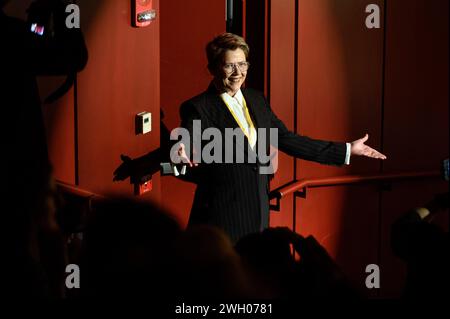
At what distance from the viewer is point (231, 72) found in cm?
512

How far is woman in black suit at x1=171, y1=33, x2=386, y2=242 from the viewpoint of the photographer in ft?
16.8

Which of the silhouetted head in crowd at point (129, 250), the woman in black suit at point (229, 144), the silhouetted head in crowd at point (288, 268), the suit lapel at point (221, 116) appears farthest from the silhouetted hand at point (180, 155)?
the silhouetted head in crowd at point (129, 250)

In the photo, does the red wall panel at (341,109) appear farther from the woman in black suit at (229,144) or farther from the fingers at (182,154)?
the fingers at (182,154)

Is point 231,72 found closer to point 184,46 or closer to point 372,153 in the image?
point 372,153

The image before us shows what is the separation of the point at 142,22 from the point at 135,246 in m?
2.98

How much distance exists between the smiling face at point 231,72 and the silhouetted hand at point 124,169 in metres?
0.72

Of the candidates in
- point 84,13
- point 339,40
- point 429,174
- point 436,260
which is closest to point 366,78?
point 339,40

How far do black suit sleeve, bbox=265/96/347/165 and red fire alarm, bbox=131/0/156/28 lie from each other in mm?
818

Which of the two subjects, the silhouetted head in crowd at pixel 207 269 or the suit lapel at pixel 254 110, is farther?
the suit lapel at pixel 254 110

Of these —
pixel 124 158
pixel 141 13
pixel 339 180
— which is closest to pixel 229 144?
pixel 124 158

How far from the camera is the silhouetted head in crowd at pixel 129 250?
266 centimetres

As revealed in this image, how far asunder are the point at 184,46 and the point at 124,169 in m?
0.85

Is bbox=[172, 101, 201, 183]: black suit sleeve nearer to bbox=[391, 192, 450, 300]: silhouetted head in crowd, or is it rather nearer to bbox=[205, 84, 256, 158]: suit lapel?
bbox=[205, 84, 256, 158]: suit lapel

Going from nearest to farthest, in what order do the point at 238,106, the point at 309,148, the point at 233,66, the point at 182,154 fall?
the point at 182,154, the point at 233,66, the point at 238,106, the point at 309,148
